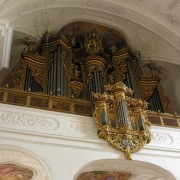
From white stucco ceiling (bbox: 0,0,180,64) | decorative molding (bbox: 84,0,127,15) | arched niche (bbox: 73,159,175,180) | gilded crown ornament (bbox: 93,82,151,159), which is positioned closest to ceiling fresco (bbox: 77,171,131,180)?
arched niche (bbox: 73,159,175,180)

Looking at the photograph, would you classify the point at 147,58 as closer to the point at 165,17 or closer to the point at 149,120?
the point at 165,17

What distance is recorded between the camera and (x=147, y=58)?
32.3ft

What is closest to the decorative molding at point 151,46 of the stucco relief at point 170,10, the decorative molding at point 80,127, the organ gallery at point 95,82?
the organ gallery at point 95,82

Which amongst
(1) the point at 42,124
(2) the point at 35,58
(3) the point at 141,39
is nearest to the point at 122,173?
(1) the point at 42,124

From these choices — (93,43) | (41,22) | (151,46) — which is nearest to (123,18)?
(93,43)

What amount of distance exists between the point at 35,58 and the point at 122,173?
3674 millimetres

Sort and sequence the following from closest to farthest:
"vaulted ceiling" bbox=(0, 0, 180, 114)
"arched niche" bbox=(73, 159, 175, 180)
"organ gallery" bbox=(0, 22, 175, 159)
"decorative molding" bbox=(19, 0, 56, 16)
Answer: "arched niche" bbox=(73, 159, 175, 180)
"organ gallery" bbox=(0, 22, 175, 159)
"decorative molding" bbox=(19, 0, 56, 16)
"vaulted ceiling" bbox=(0, 0, 180, 114)

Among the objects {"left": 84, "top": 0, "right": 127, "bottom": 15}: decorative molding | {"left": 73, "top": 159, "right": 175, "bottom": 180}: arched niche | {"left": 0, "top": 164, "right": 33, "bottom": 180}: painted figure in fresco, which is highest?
{"left": 84, "top": 0, "right": 127, "bottom": 15}: decorative molding

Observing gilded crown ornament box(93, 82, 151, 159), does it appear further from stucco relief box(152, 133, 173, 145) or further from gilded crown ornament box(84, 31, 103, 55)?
gilded crown ornament box(84, 31, 103, 55)

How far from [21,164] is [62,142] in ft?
3.04

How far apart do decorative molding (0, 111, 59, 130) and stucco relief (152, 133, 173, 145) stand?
210 centimetres

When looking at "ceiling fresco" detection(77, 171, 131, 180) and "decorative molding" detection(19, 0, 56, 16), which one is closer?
"ceiling fresco" detection(77, 171, 131, 180)

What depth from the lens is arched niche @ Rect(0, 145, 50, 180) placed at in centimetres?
545

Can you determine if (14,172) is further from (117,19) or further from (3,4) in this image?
(117,19)
